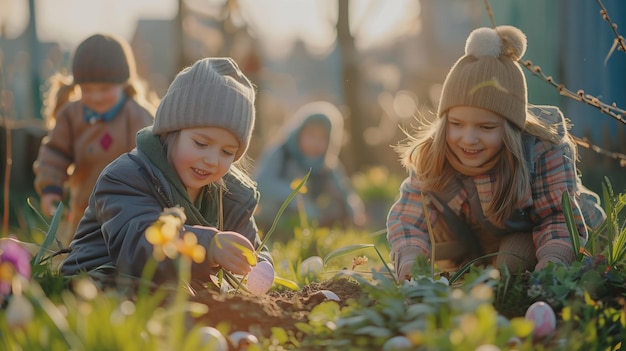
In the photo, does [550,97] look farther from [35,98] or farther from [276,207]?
[35,98]

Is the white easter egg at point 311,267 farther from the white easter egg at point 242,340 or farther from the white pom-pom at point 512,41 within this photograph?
the white easter egg at point 242,340

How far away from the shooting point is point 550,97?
5.96 meters

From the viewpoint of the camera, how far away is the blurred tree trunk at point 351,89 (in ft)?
36.7

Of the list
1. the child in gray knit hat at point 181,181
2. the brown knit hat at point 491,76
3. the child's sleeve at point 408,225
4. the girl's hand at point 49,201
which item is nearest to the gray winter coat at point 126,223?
the child in gray knit hat at point 181,181

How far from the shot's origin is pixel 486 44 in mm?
3348

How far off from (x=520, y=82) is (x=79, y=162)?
2.62m

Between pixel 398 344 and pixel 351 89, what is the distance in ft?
32.9

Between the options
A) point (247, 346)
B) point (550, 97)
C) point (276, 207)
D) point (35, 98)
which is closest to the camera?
point (247, 346)

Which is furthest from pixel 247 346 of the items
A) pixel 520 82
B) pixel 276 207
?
pixel 276 207

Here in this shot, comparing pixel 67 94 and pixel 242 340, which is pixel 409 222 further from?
pixel 67 94

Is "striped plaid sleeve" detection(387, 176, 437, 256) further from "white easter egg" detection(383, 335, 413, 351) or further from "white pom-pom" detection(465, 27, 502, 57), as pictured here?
"white easter egg" detection(383, 335, 413, 351)

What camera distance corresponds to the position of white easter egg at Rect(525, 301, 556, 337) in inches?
91.8

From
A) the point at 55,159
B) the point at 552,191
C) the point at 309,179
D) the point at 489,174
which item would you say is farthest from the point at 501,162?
the point at 309,179

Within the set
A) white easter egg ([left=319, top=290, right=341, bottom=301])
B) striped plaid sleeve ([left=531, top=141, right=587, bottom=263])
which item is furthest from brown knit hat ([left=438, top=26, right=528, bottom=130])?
white easter egg ([left=319, top=290, right=341, bottom=301])
